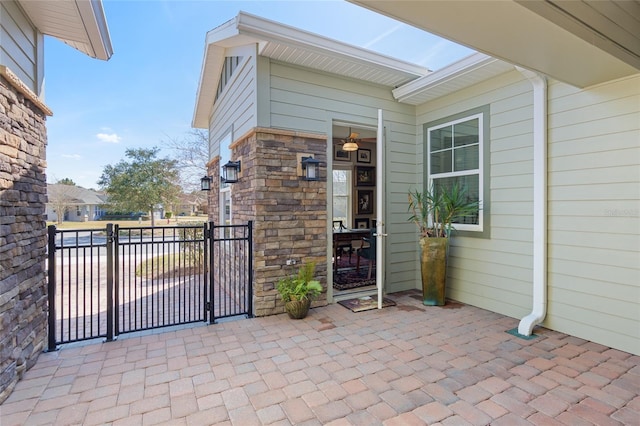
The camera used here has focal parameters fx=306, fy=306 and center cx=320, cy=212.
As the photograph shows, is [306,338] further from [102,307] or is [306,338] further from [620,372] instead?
[102,307]

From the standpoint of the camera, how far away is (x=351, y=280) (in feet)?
18.2

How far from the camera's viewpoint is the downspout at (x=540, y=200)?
3.40 meters

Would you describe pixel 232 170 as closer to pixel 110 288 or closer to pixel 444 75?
pixel 110 288

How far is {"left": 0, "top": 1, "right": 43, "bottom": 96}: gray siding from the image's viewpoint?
2.37 metres

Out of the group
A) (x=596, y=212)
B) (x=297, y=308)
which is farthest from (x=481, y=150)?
(x=297, y=308)

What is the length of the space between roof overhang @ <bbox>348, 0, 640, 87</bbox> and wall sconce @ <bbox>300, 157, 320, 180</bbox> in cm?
216

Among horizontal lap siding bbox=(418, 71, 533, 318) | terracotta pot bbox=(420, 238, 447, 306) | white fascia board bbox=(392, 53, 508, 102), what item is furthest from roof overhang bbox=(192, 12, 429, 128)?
terracotta pot bbox=(420, 238, 447, 306)

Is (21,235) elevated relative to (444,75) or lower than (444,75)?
lower

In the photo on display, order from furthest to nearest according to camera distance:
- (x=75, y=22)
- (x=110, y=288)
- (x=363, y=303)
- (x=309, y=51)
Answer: (x=363, y=303)
(x=309, y=51)
(x=110, y=288)
(x=75, y=22)

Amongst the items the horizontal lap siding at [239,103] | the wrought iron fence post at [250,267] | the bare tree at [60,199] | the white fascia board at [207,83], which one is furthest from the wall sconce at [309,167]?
the bare tree at [60,199]

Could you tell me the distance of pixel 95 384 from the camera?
7.93 feet

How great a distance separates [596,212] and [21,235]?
5.36 metres

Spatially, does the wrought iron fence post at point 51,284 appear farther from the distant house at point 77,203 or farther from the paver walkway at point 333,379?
the distant house at point 77,203

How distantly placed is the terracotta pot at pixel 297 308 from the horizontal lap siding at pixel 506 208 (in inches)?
93.8
